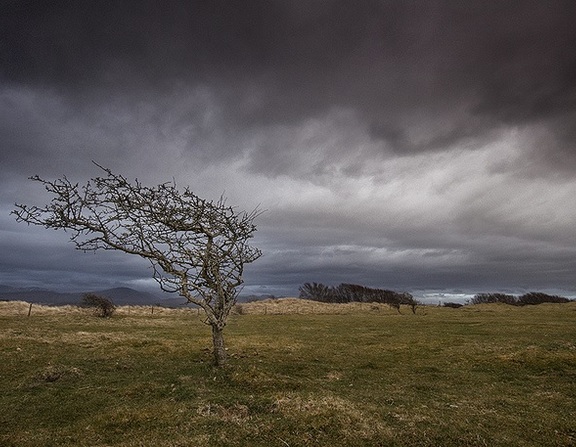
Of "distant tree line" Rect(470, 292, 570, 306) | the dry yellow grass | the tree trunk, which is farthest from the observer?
"distant tree line" Rect(470, 292, 570, 306)

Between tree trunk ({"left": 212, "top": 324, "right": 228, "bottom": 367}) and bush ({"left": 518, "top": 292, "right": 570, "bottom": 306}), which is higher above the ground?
bush ({"left": 518, "top": 292, "right": 570, "bottom": 306})

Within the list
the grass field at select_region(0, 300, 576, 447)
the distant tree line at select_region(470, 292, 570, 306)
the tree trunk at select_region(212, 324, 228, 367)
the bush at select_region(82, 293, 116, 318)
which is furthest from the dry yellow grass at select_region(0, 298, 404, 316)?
the distant tree line at select_region(470, 292, 570, 306)

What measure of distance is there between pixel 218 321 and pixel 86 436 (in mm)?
8275

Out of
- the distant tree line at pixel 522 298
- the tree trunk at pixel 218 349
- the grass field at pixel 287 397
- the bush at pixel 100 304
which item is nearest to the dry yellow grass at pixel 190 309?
the bush at pixel 100 304

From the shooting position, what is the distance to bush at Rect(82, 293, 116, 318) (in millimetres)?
56719

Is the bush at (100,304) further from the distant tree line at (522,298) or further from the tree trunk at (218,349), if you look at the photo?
the distant tree line at (522,298)

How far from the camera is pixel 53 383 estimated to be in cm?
1667

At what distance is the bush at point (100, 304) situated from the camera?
56719 mm

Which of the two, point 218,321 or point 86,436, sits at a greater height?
point 218,321

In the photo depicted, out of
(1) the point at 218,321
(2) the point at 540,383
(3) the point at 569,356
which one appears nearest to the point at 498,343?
(3) the point at 569,356

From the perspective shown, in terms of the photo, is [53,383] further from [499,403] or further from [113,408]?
[499,403]

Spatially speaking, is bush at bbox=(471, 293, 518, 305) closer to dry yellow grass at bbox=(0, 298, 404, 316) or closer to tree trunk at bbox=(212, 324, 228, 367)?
dry yellow grass at bbox=(0, 298, 404, 316)

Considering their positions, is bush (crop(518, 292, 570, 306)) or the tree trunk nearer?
the tree trunk

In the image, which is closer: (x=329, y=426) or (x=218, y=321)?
(x=329, y=426)
